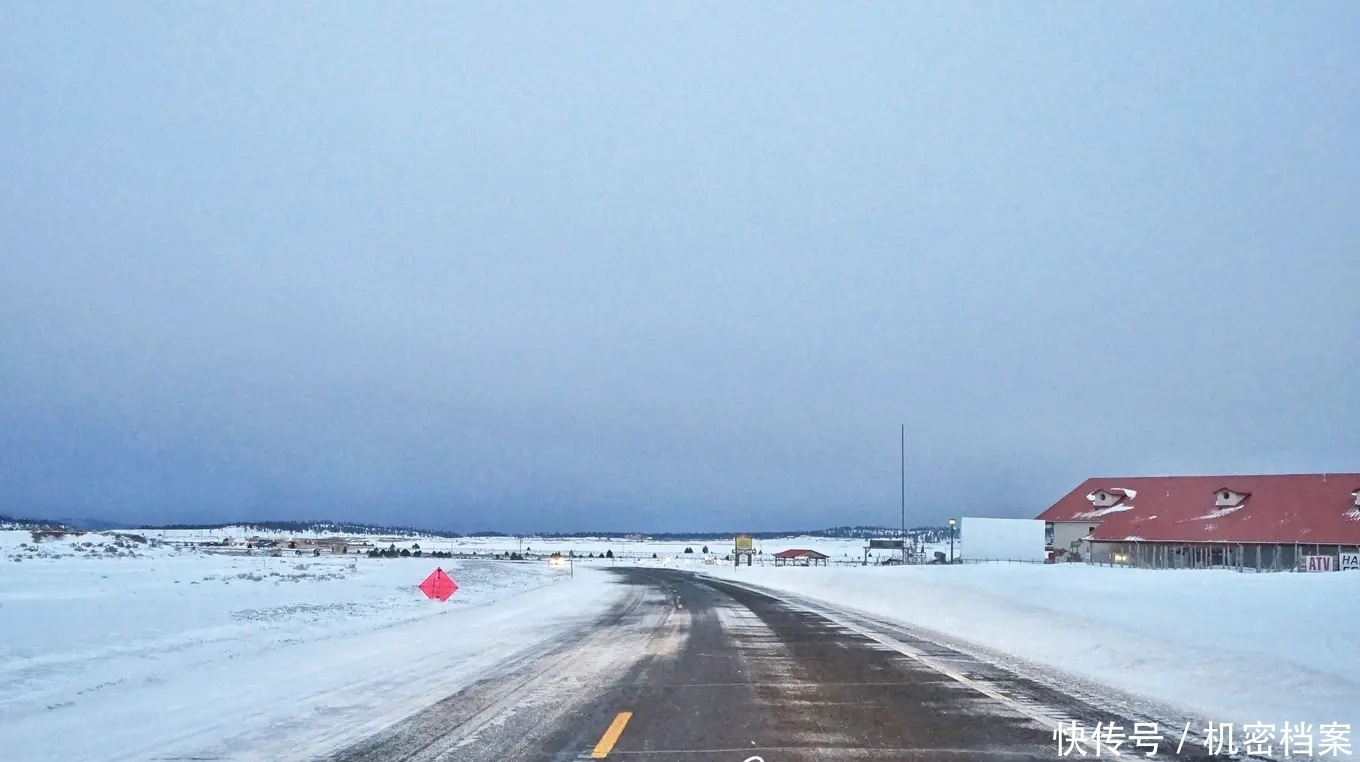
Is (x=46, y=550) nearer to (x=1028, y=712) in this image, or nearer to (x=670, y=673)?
(x=670, y=673)

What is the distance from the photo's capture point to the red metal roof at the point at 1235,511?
52.6 metres

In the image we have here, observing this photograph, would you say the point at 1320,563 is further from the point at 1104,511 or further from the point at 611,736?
the point at 611,736

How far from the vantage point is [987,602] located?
2466 cm

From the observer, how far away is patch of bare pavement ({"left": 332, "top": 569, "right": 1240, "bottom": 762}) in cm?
820

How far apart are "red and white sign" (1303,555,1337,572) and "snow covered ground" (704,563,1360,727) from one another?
69.1ft

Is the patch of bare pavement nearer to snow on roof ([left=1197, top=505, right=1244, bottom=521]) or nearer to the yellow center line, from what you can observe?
the yellow center line

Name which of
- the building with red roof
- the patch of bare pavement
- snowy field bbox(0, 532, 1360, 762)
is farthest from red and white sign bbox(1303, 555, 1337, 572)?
the patch of bare pavement

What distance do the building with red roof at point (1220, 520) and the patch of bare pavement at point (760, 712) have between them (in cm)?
4595

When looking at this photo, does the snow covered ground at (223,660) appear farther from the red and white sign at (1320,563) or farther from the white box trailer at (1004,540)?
the white box trailer at (1004,540)

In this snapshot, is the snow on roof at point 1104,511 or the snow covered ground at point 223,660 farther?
the snow on roof at point 1104,511

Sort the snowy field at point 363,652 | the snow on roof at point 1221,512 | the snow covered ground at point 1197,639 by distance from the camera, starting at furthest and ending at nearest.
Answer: the snow on roof at point 1221,512
the snow covered ground at point 1197,639
the snowy field at point 363,652

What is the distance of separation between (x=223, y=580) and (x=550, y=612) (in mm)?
15597

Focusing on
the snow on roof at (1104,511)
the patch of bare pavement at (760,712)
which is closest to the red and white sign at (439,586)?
the patch of bare pavement at (760,712)

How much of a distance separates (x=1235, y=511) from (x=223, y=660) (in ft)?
194
